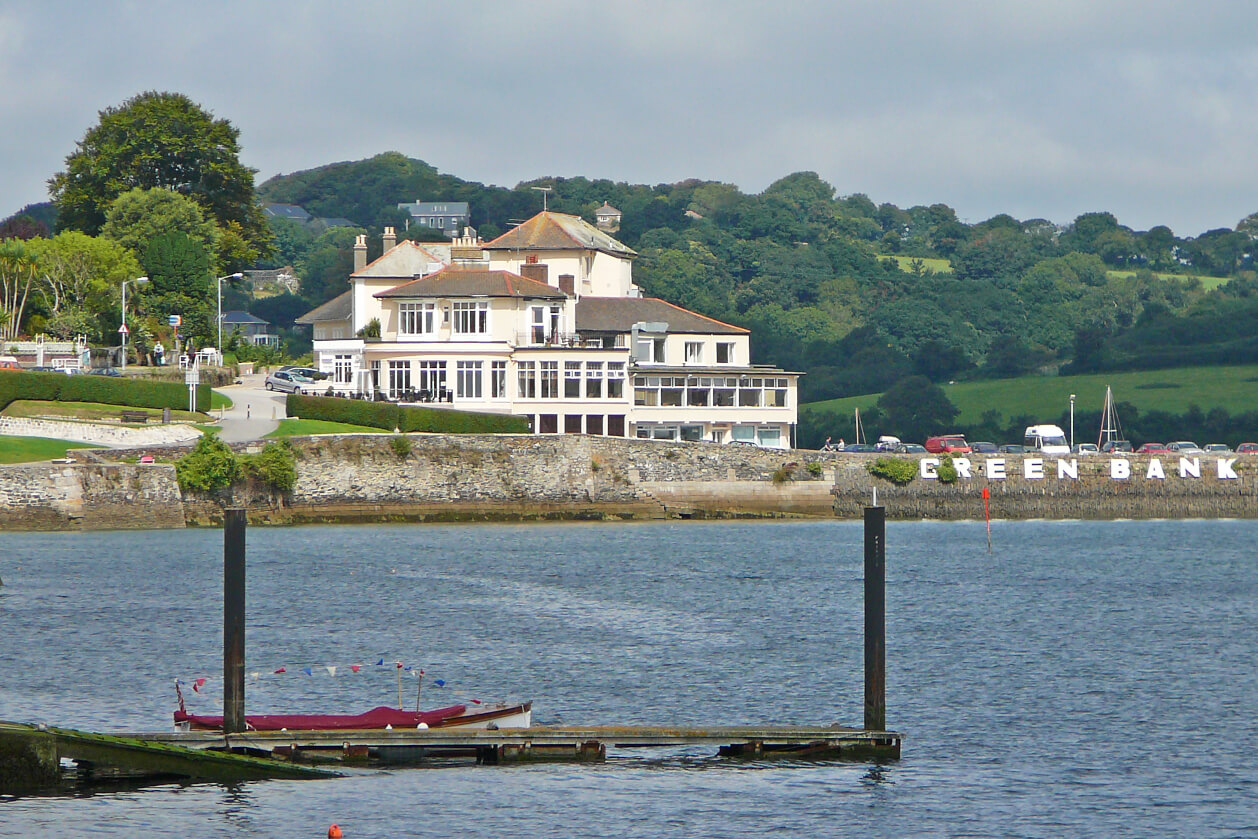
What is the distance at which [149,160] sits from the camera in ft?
353

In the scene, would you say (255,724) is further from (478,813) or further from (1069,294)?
(1069,294)

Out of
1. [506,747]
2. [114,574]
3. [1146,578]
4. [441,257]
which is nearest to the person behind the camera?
[506,747]

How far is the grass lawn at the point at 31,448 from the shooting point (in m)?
67.0

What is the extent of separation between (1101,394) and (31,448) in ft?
328

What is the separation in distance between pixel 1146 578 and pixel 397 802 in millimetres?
39230

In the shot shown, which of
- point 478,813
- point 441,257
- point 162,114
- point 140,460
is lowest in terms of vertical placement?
point 478,813

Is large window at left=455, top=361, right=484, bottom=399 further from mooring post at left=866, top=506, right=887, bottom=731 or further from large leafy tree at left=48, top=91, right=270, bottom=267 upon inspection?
mooring post at left=866, top=506, right=887, bottom=731

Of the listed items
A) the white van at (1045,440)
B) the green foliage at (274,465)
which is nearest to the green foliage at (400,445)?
the green foliage at (274,465)

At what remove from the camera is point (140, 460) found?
66688 mm

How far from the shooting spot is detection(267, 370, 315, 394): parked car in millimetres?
88250

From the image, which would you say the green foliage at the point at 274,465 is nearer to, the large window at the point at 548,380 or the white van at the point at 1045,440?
the large window at the point at 548,380

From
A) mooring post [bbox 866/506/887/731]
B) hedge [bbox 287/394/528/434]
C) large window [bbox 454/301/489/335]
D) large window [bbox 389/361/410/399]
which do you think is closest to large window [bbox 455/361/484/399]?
large window [bbox 454/301/489/335]

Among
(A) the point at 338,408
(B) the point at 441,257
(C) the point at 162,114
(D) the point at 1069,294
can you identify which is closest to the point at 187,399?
(A) the point at 338,408

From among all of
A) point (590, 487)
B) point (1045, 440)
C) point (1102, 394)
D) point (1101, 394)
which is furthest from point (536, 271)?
point (1101, 394)
